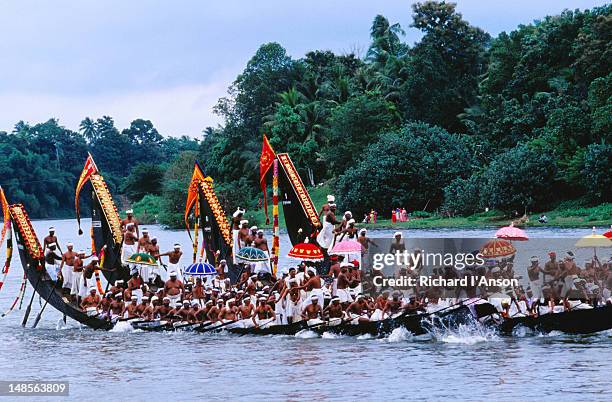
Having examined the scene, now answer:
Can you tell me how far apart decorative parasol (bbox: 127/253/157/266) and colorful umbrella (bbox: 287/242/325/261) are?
3807mm

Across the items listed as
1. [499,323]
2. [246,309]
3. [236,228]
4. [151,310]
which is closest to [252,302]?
[246,309]

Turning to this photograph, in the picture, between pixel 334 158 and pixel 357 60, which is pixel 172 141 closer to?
pixel 357 60

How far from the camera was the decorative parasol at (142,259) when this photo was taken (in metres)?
33.2

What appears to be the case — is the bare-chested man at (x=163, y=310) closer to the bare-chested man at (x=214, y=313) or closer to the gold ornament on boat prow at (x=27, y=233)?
the bare-chested man at (x=214, y=313)

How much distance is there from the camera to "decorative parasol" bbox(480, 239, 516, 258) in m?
27.0

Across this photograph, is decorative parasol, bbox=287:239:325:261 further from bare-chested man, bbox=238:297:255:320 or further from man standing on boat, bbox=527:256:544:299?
man standing on boat, bbox=527:256:544:299

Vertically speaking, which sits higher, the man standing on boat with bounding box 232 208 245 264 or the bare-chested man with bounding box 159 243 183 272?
the man standing on boat with bounding box 232 208 245 264

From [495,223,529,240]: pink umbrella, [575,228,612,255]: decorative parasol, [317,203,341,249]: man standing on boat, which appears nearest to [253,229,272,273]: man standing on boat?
[317,203,341,249]: man standing on boat

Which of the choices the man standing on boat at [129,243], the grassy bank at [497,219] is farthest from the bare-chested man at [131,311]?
the grassy bank at [497,219]

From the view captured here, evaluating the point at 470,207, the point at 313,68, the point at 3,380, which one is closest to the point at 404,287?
the point at 3,380

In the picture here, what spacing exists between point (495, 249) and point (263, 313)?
21.9 feet

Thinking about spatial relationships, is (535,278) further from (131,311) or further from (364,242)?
(131,311)

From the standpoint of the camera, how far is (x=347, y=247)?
3067 cm

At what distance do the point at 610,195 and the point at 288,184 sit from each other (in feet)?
102
